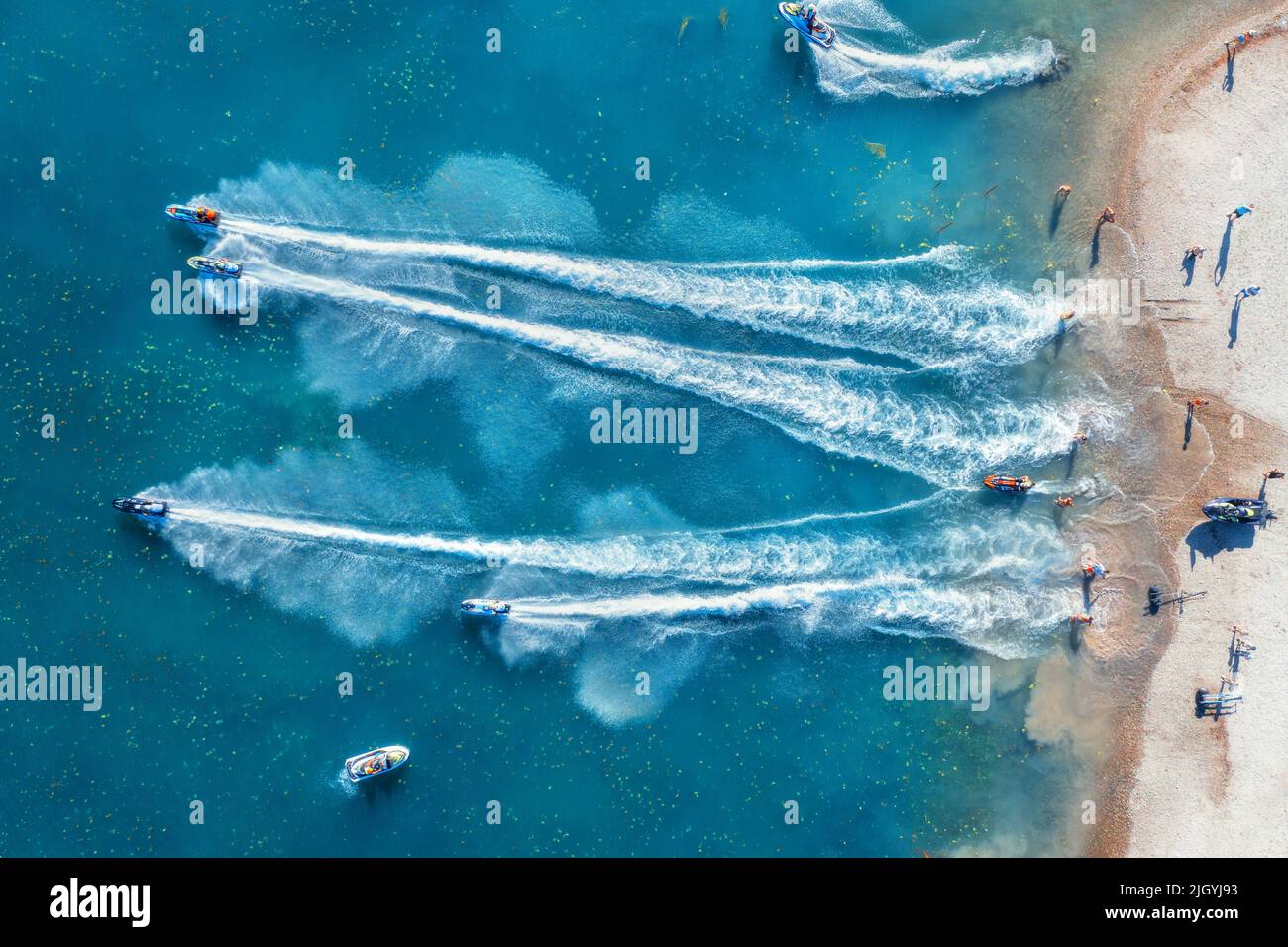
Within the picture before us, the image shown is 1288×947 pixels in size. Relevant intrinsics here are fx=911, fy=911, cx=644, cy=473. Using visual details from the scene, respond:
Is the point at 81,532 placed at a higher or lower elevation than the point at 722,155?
lower

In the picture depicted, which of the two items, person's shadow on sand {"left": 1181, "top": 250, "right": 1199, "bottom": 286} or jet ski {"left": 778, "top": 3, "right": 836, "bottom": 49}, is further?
person's shadow on sand {"left": 1181, "top": 250, "right": 1199, "bottom": 286}

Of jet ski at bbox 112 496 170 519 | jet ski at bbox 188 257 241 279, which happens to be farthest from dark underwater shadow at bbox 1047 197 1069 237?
jet ski at bbox 112 496 170 519

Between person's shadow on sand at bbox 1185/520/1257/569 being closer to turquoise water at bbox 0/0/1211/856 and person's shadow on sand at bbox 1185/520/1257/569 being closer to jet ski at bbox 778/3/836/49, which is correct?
turquoise water at bbox 0/0/1211/856

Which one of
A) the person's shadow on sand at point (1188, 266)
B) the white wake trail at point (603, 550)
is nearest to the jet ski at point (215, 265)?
the white wake trail at point (603, 550)

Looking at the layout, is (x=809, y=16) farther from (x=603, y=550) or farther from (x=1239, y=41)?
(x=603, y=550)

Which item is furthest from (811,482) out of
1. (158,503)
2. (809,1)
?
(158,503)

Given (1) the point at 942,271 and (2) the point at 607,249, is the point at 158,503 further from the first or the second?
(1) the point at 942,271

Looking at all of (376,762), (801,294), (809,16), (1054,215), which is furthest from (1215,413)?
(376,762)
